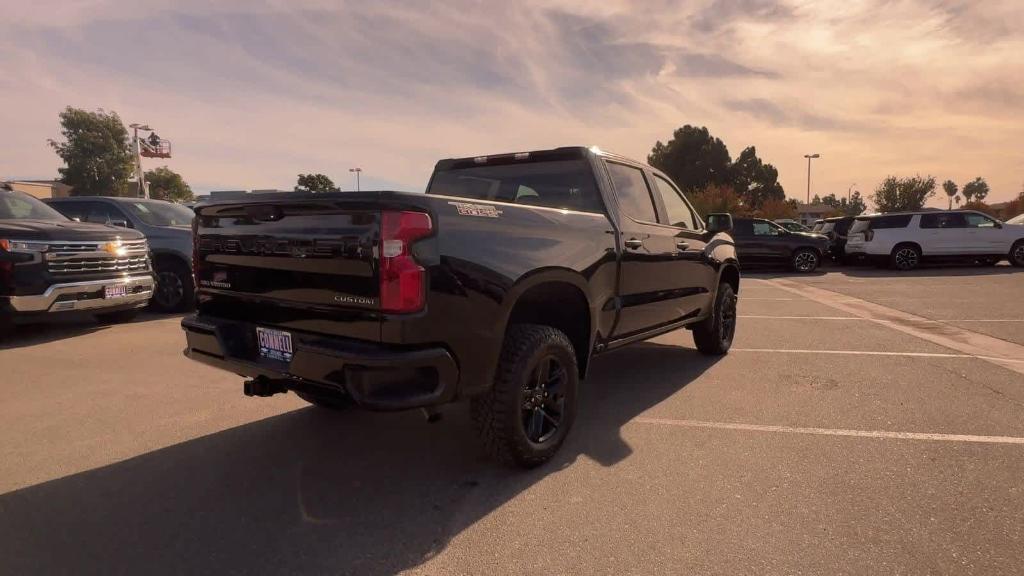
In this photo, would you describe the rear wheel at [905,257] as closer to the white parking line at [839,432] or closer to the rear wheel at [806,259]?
the rear wheel at [806,259]

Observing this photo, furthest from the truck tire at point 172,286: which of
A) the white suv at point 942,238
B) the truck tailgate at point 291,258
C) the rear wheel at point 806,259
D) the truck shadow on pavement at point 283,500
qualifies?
the white suv at point 942,238

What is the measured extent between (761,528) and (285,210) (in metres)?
2.68

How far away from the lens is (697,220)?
18.4 feet

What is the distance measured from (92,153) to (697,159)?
178ft

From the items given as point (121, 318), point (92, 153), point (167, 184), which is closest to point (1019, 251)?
point (121, 318)

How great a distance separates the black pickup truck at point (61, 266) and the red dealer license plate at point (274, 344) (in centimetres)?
475

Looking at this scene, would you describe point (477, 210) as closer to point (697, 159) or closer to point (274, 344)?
point (274, 344)

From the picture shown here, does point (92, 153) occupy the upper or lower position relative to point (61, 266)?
Answer: upper

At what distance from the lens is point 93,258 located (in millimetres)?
6539

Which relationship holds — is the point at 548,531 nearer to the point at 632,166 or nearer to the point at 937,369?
the point at 632,166

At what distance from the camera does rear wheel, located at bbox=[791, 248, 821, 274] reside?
16547 mm

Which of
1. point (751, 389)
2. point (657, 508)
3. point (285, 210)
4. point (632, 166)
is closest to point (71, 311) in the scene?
point (285, 210)

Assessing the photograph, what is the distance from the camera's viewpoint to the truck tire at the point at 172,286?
8.59 metres

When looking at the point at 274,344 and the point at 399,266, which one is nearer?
the point at 399,266
